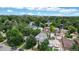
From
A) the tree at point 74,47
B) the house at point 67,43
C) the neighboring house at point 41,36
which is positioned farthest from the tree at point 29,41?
the tree at point 74,47

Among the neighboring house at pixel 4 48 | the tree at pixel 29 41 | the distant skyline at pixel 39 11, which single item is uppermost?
the distant skyline at pixel 39 11

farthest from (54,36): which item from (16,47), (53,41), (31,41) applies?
(16,47)

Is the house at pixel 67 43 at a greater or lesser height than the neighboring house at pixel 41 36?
lesser

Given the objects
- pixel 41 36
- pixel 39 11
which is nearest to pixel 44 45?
pixel 41 36

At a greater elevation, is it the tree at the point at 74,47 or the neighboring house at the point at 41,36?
the neighboring house at the point at 41,36

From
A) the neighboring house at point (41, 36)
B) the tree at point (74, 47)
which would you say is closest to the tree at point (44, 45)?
the neighboring house at point (41, 36)

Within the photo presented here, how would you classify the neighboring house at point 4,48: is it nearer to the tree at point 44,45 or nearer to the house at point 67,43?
the tree at point 44,45

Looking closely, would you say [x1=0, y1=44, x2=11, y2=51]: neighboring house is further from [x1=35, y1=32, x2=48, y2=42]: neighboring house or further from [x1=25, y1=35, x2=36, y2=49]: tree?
[x1=35, y1=32, x2=48, y2=42]: neighboring house

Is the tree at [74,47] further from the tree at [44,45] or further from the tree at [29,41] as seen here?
the tree at [29,41]

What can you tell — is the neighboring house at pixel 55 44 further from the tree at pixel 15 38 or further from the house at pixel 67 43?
the tree at pixel 15 38
